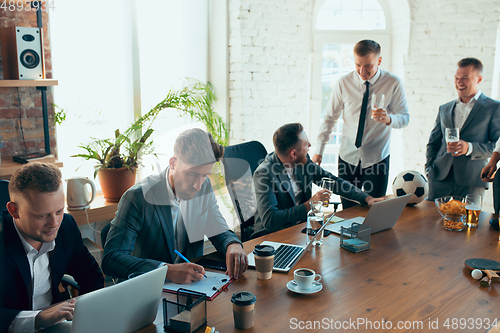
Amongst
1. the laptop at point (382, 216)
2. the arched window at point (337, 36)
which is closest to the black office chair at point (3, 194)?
the laptop at point (382, 216)

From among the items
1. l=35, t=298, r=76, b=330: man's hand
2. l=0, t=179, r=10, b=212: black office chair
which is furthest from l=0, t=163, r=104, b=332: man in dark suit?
l=0, t=179, r=10, b=212: black office chair

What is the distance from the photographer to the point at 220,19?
3525 mm

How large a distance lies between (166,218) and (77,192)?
3.54ft

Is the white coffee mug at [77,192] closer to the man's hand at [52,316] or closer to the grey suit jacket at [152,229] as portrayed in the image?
the grey suit jacket at [152,229]

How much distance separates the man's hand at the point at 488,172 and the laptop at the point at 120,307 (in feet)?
7.71

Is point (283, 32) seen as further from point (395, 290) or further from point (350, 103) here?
point (395, 290)

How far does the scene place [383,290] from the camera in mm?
1356

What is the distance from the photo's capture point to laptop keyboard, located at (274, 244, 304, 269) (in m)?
1.53

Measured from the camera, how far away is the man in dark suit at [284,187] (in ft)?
7.09

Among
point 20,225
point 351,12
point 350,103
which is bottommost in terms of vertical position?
point 20,225

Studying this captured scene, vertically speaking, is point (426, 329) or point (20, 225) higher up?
point (20, 225)

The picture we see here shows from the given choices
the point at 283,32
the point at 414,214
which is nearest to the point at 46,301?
the point at 414,214

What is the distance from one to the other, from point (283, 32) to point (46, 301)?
3.00 metres

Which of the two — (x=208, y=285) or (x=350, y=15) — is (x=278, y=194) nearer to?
(x=208, y=285)
